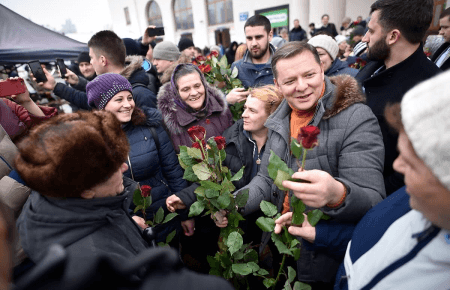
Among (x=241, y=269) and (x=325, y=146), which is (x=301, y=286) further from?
(x=325, y=146)

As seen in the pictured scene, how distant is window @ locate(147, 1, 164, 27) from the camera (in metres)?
21.9

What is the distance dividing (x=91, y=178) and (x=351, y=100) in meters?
1.24

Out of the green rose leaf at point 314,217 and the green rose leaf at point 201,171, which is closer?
the green rose leaf at point 314,217

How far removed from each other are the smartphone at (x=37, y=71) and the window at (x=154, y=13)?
2177cm

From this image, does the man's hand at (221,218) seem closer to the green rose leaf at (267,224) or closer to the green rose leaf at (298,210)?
the green rose leaf at (267,224)

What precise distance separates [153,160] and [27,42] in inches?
172

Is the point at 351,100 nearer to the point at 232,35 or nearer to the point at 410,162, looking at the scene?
the point at 410,162

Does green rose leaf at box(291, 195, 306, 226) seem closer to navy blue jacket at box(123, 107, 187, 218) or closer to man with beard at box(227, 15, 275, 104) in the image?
navy blue jacket at box(123, 107, 187, 218)

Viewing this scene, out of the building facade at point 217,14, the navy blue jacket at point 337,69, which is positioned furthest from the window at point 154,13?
the navy blue jacket at point 337,69

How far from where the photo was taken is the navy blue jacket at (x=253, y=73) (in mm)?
3047

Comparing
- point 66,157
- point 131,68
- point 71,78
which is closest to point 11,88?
point 131,68

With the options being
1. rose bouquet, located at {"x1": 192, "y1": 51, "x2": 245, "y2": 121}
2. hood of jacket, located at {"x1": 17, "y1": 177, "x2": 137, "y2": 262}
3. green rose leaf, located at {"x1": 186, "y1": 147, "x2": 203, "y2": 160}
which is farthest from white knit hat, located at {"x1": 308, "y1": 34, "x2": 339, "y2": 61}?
hood of jacket, located at {"x1": 17, "y1": 177, "x2": 137, "y2": 262}

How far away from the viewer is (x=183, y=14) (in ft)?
66.5

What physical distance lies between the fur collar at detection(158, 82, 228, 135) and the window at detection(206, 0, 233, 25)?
17485 millimetres
